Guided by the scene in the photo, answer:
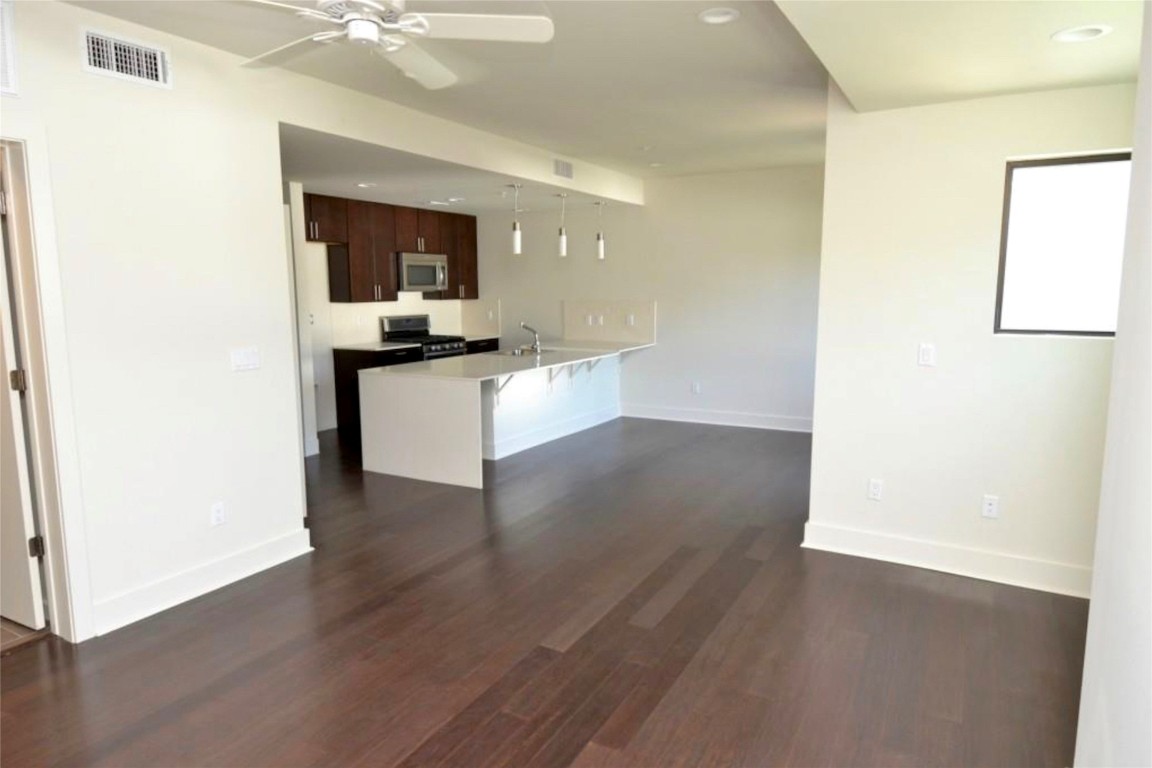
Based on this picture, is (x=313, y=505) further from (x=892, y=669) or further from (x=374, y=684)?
(x=892, y=669)

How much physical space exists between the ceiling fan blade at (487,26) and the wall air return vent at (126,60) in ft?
4.64

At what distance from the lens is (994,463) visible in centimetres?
342

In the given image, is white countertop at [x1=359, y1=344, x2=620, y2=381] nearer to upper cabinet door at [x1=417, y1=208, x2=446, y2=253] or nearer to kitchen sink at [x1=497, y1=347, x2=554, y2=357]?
kitchen sink at [x1=497, y1=347, x2=554, y2=357]

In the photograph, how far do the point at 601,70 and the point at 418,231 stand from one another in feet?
14.4

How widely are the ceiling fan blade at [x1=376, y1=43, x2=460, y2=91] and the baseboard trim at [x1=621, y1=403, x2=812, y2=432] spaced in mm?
5066

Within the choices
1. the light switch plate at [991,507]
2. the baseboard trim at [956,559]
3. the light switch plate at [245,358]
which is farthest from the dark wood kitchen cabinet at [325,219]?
the light switch plate at [991,507]

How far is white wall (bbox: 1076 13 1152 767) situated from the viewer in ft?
3.69

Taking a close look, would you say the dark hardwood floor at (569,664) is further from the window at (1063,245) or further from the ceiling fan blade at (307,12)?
the ceiling fan blade at (307,12)

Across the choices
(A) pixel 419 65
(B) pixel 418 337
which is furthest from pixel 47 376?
(B) pixel 418 337

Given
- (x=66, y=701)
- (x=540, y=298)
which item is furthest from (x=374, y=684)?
(x=540, y=298)

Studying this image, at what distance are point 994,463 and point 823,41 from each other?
7.32 feet

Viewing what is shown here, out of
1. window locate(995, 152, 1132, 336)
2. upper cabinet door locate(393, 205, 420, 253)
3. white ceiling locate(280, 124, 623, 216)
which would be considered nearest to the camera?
window locate(995, 152, 1132, 336)

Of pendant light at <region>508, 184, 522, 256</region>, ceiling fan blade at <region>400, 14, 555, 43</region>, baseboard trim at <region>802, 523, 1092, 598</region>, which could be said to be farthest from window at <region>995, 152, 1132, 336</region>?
pendant light at <region>508, 184, 522, 256</region>

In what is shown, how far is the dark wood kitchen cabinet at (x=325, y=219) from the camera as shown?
20.7 ft
